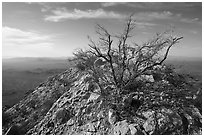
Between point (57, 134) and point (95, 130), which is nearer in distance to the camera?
point (95, 130)

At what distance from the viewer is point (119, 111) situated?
11.9 m

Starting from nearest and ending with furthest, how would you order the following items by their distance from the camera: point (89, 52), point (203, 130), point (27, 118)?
1. point (203, 130)
2. point (89, 52)
3. point (27, 118)

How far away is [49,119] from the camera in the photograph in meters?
13.3

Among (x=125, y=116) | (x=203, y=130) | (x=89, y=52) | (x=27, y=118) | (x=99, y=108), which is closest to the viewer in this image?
(x=203, y=130)

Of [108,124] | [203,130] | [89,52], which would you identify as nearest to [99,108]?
[108,124]

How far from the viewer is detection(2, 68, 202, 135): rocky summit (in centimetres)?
1071

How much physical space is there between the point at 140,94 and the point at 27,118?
9.03 metres

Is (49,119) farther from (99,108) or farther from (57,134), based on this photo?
(99,108)

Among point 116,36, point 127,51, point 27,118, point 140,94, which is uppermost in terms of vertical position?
point 116,36

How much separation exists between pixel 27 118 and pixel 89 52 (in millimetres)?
7250

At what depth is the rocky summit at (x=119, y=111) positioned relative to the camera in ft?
35.1

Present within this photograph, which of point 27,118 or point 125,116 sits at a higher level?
point 125,116

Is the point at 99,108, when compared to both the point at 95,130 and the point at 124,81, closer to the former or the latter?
the point at 95,130

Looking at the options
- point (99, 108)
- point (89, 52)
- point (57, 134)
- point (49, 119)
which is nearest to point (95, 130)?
point (99, 108)
